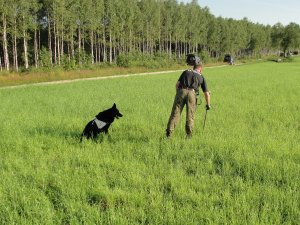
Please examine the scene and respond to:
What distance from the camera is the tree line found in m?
42.8

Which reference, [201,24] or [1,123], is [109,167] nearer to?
[1,123]

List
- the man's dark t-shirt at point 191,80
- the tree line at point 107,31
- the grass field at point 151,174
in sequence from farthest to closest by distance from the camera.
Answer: the tree line at point 107,31 < the man's dark t-shirt at point 191,80 < the grass field at point 151,174

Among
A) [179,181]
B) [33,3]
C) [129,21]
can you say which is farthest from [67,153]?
[129,21]

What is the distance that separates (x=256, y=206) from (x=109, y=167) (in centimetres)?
268

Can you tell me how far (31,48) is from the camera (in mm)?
64312

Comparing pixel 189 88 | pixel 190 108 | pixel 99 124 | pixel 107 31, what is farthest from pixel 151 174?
pixel 107 31

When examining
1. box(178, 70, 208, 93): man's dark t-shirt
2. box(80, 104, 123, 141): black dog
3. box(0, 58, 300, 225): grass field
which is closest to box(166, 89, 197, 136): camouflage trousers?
box(178, 70, 208, 93): man's dark t-shirt

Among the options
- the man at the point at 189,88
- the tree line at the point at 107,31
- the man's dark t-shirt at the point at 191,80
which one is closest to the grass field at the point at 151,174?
the man at the point at 189,88

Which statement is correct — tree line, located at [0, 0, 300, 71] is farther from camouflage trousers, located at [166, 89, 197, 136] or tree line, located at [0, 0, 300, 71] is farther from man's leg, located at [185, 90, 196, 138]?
man's leg, located at [185, 90, 196, 138]

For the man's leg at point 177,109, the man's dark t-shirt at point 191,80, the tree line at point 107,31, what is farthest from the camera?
the tree line at point 107,31

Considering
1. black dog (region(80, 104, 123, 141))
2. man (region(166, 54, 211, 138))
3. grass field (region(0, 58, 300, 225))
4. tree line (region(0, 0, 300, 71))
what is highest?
tree line (region(0, 0, 300, 71))

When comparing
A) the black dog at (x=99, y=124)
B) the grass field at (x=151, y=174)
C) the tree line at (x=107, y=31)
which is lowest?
the grass field at (x=151, y=174)

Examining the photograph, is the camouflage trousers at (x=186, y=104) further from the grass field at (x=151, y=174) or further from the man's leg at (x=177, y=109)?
the grass field at (x=151, y=174)

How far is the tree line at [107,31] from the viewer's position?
4276cm
